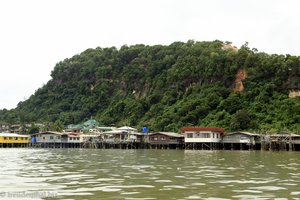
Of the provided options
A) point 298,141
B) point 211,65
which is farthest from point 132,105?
point 298,141

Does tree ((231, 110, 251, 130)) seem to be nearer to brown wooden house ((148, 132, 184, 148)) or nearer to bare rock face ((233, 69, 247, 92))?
brown wooden house ((148, 132, 184, 148))

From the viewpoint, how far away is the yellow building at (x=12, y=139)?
9262 centimetres

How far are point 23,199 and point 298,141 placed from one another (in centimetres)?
5463

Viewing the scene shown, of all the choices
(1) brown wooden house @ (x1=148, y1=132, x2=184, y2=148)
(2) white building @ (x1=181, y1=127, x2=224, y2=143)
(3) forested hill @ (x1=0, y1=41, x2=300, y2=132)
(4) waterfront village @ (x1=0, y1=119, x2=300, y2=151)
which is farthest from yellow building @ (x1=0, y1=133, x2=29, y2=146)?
(2) white building @ (x1=181, y1=127, x2=224, y2=143)

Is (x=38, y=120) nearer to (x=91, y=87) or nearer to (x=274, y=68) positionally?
(x=91, y=87)

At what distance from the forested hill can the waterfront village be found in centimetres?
719

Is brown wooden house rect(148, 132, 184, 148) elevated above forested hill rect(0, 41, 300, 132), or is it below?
below

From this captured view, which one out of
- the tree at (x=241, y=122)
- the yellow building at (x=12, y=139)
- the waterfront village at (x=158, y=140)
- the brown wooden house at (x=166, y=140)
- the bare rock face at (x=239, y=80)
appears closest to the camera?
the waterfront village at (x=158, y=140)

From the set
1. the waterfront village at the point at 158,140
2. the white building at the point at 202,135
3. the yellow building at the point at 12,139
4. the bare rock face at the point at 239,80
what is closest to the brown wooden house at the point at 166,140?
the waterfront village at the point at 158,140

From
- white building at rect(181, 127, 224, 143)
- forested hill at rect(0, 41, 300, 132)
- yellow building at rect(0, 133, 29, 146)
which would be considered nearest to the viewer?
white building at rect(181, 127, 224, 143)

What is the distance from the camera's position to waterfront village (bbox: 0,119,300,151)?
215 feet

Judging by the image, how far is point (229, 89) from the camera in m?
99.4

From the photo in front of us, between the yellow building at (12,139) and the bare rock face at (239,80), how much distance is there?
48014mm

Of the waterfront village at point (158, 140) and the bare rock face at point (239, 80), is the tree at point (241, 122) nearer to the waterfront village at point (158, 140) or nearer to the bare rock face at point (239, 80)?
the waterfront village at point (158, 140)
